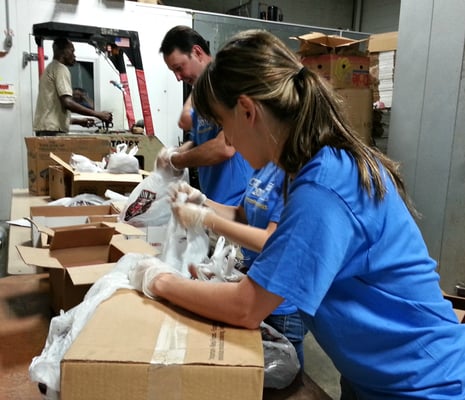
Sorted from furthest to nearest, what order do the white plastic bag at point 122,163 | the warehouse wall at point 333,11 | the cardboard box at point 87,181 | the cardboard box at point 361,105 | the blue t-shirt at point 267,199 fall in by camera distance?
the warehouse wall at point 333,11 < the cardboard box at point 361,105 < the white plastic bag at point 122,163 < the cardboard box at point 87,181 < the blue t-shirt at point 267,199

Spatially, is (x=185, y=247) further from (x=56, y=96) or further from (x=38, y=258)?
(x=56, y=96)

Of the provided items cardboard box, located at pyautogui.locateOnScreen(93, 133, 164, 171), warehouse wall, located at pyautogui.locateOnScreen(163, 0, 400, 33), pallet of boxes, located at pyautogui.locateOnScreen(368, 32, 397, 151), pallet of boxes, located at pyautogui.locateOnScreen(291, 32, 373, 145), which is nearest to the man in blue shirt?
cardboard box, located at pyautogui.locateOnScreen(93, 133, 164, 171)

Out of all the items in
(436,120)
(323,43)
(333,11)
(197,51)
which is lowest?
(436,120)

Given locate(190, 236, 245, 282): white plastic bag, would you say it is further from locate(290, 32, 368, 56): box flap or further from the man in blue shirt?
locate(290, 32, 368, 56): box flap

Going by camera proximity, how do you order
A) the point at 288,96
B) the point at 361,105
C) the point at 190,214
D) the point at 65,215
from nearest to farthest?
the point at 288,96 < the point at 190,214 < the point at 65,215 < the point at 361,105

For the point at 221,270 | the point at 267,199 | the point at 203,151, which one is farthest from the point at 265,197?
the point at 203,151

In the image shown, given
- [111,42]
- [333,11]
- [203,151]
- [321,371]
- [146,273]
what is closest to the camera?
[146,273]

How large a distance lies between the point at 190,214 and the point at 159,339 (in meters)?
0.68

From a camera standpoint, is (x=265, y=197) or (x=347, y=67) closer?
(x=265, y=197)

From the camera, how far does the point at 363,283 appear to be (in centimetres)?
78

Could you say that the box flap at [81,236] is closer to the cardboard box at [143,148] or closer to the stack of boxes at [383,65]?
the cardboard box at [143,148]

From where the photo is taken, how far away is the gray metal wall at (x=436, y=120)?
2412 millimetres

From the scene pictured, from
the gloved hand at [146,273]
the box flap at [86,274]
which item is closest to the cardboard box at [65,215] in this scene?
the box flap at [86,274]

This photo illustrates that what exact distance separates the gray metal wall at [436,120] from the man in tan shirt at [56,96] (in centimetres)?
270
